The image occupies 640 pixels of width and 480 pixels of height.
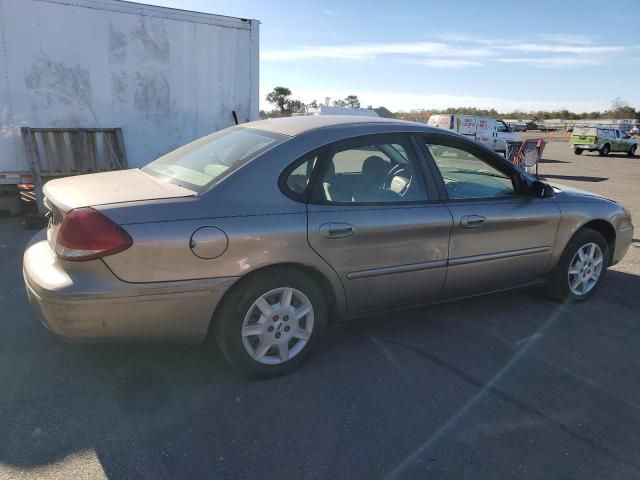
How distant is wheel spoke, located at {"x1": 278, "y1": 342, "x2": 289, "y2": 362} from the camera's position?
3.18 m

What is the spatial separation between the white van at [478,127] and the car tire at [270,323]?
19004 mm

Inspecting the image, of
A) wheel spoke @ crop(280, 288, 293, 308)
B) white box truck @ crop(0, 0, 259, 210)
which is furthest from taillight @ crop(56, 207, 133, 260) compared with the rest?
white box truck @ crop(0, 0, 259, 210)

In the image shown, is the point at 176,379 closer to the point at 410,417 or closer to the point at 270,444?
the point at 270,444

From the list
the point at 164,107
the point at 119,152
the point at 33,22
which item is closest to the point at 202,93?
the point at 164,107

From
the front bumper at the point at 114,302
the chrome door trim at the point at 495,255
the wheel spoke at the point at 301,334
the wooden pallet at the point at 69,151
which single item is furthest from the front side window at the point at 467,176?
the wooden pallet at the point at 69,151

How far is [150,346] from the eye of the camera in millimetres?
3512

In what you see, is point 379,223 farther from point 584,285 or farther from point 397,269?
point 584,285

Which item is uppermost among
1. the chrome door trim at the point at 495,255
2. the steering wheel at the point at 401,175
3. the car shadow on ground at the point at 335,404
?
the steering wheel at the point at 401,175

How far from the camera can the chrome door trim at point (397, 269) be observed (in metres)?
3.34

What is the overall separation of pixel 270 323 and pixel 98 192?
1.30m

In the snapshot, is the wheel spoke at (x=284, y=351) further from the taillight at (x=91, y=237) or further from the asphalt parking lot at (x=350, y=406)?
the taillight at (x=91, y=237)

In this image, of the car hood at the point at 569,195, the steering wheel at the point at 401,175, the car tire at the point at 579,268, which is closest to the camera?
the steering wheel at the point at 401,175

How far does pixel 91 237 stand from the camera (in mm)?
2654

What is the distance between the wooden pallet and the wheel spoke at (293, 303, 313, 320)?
5511 mm
